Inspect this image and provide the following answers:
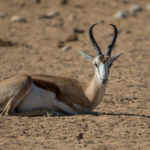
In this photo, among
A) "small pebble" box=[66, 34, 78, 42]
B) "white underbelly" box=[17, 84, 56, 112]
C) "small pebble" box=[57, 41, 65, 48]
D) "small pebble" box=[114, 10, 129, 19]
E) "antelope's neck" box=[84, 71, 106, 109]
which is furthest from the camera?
"small pebble" box=[114, 10, 129, 19]

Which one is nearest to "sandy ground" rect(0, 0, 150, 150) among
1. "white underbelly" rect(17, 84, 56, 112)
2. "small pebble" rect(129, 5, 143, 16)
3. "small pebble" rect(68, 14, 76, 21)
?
"small pebble" rect(68, 14, 76, 21)

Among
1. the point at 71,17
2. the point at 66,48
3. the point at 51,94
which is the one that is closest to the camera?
the point at 51,94

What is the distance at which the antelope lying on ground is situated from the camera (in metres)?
8.20

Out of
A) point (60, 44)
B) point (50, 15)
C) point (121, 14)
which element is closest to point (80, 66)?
point (60, 44)

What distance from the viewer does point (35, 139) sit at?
6801 millimetres

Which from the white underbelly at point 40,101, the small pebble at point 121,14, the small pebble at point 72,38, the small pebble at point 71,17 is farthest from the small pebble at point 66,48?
the white underbelly at point 40,101

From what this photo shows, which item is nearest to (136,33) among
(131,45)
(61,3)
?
(131,45)

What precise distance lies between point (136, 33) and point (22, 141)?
12.9 m

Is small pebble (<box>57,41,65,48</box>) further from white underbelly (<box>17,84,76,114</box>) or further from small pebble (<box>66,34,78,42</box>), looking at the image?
white underbelly (<box>17,84,76,114</box>)

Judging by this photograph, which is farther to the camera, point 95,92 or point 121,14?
point 121,14

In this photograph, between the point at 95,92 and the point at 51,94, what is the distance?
0.87 meters

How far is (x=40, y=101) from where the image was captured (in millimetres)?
8461

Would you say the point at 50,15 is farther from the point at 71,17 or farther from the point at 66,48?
the point at 66,48

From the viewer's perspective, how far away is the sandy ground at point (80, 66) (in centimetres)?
691
